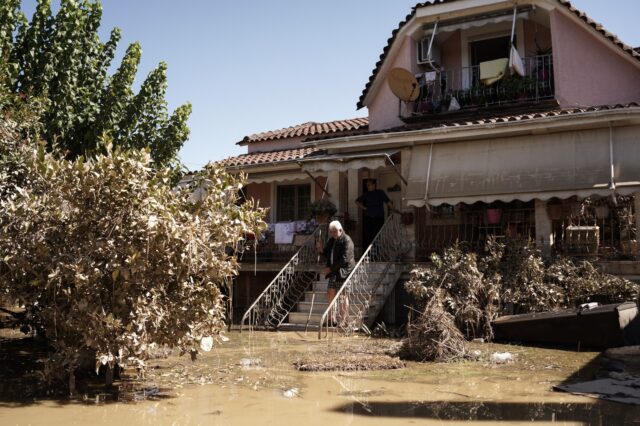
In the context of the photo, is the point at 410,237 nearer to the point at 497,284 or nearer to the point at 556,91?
the point at 497,284

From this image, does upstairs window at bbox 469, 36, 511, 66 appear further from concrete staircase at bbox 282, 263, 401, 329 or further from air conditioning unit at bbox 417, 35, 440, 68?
concrete staircase at bbox 282, 263, 401, 329

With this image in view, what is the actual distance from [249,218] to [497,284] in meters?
5.09

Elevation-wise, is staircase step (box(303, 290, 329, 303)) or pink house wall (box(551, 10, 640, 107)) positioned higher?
pink house wall (box(551, 10, 640, 107))

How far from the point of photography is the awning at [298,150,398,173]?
13.0 metres

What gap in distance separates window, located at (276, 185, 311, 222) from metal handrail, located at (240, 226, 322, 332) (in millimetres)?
3014

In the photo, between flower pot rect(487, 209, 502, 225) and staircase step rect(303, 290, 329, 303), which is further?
flower pot rect(487, 209, 502, 225)

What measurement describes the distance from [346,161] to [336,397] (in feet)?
25.9

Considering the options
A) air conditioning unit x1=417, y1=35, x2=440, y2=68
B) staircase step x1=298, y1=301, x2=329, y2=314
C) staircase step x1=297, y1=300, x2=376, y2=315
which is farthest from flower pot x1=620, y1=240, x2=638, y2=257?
air conditioning unit x1=417, y1=35, x2=440, y2=68

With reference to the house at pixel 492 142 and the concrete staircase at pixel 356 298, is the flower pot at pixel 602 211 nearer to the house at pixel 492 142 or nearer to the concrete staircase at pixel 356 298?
the house at pixel 492 142

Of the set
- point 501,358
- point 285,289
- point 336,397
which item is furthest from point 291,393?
point 285,289

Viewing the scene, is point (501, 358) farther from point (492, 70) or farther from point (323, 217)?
point (492, 70)

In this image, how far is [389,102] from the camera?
52.4 feet

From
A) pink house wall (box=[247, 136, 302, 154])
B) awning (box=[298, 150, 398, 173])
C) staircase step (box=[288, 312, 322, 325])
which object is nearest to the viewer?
staircase step (box=[288, 312, 322, 325])

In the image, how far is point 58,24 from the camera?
11055mm
